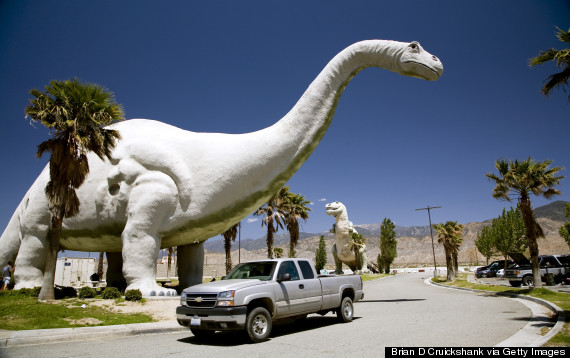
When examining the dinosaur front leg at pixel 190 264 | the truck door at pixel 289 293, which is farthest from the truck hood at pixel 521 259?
the truck door at pixel 289 293

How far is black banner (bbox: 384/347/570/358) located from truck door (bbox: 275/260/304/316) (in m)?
2.21

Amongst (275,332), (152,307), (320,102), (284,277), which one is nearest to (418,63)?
(320,102)

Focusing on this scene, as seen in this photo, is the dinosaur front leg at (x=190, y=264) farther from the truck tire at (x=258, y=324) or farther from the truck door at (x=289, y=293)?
the truck tire at (x=258, y=324)

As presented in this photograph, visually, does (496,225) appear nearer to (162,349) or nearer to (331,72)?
(331,72)

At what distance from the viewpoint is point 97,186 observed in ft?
43.9

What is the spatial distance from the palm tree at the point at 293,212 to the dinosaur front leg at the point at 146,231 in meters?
19.0

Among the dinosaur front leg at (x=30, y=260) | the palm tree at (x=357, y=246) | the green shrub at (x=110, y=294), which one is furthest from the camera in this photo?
the palm tree at (x=357, y=246)

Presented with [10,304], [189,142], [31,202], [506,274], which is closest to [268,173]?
[189,142]

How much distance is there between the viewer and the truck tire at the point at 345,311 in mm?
9211

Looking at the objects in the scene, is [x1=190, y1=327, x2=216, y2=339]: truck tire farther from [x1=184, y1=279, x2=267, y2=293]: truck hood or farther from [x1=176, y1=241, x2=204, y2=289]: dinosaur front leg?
[x1=176, y1=241, x2=204, y2=289]: dinosaur front leg

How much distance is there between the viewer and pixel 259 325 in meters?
7.10

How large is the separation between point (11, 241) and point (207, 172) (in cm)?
896

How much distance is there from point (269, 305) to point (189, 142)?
23.8 feet

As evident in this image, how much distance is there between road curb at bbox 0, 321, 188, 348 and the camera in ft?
23.8
